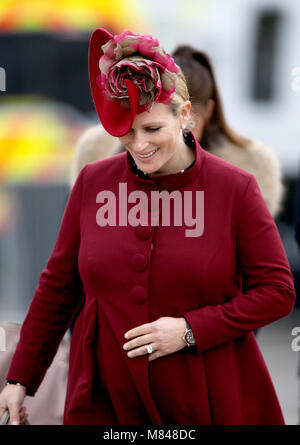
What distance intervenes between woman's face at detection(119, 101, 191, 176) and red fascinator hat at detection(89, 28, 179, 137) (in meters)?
0.03

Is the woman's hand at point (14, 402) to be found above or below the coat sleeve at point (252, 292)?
below

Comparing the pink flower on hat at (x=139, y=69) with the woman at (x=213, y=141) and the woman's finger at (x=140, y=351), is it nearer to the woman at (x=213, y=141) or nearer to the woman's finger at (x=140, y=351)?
the woman's finger at (x=140, y=351)

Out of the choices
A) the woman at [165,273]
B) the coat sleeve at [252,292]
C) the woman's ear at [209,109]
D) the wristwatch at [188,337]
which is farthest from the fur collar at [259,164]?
the wristwatch at [188,337]

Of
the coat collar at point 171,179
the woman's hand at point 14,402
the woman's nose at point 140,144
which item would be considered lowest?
the woman's hand at point 14,402

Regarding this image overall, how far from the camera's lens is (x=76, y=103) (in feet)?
16.5

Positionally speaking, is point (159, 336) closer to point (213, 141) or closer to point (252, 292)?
point (252, 292)

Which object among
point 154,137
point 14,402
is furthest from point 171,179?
point 14,402

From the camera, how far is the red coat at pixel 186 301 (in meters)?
1.75

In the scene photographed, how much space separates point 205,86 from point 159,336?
1.30 meters

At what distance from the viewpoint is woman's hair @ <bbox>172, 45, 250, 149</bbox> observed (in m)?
2.69

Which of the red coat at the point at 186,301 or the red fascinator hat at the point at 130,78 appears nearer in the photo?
the red fascinator hat at the point at 130,78

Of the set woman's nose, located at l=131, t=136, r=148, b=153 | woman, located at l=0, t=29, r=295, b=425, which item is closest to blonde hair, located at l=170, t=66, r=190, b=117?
woman, located at l=0, t=29, r=295, b=425

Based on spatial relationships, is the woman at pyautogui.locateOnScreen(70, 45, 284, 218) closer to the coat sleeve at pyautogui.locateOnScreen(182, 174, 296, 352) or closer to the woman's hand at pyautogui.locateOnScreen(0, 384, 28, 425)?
the coat sleeve at pyautogui.locateOnScreen(182, 174, 296, 352)

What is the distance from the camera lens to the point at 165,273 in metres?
1.75
